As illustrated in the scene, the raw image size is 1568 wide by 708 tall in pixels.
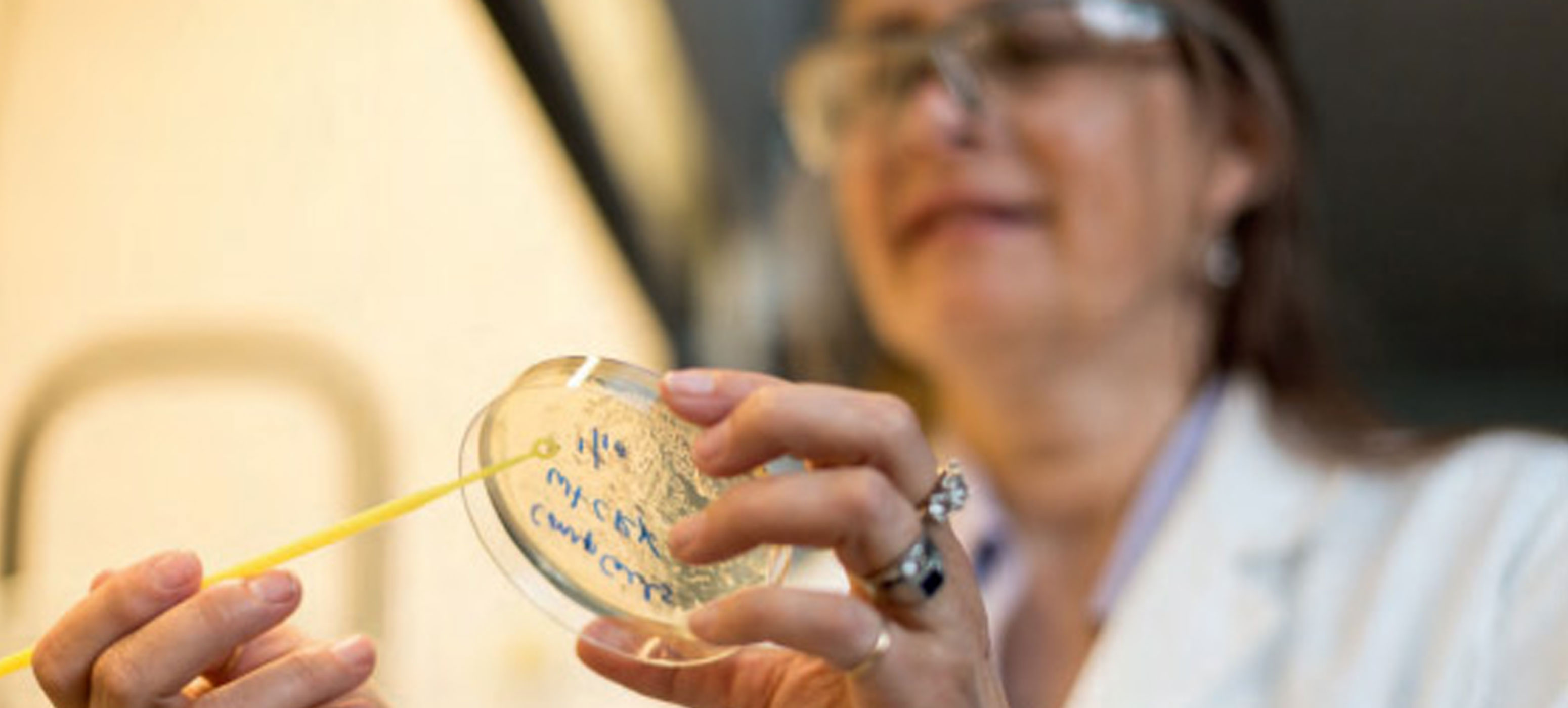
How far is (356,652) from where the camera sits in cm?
56

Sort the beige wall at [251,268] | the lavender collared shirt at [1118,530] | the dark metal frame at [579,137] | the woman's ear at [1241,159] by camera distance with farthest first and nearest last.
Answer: the woman's ear at [1241,159] → the lavender collared shirt at [1118,530] → the dark metal frame at [579,137] → the beige wall at [251,268]

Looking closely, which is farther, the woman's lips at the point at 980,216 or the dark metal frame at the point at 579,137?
the woman's lips at the point at 980,216

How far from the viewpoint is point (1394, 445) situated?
1035 mm

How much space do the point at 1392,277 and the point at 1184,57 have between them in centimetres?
Result: 39

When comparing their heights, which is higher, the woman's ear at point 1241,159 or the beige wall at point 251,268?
the beige wall at point 251,268

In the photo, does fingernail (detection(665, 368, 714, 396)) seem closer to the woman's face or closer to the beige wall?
the beige wall

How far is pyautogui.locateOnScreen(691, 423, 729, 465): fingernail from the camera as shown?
1.67 feet

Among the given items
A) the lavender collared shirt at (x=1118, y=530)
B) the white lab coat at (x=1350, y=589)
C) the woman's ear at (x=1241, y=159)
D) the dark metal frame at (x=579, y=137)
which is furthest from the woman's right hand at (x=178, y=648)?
the woman's ear at (x=1241, y=159)

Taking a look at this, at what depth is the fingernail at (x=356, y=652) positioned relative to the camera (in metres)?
0.56

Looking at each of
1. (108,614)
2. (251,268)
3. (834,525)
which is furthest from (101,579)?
(834,525)

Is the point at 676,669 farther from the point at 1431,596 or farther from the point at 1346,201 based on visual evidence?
the point at 1346,201

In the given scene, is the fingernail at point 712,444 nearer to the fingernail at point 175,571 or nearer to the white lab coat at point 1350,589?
the fingernail at point 175,571

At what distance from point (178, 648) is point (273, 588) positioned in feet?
0.13

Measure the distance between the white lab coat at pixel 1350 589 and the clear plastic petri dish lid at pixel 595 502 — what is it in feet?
1.27
